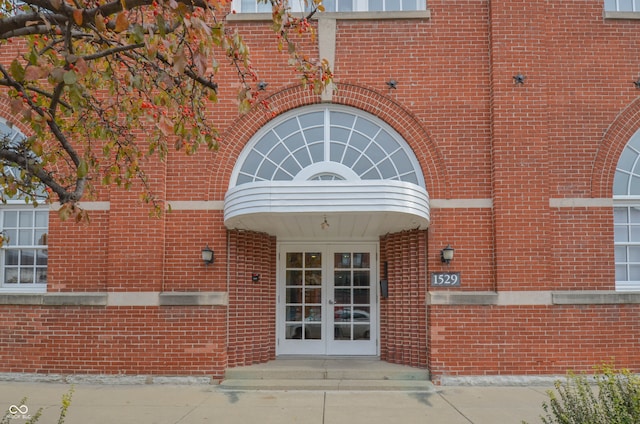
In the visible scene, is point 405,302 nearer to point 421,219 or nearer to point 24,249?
point 421,219

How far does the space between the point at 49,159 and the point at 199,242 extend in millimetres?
3769

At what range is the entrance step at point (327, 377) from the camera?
Result: 8.83 meters

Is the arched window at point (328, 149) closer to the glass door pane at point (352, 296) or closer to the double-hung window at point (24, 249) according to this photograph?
the glass door pane at point (352, 296)

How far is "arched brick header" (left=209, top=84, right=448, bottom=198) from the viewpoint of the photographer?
9.76 meters

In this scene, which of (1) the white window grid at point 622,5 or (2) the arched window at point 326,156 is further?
(1) the white window grid at point 622,5

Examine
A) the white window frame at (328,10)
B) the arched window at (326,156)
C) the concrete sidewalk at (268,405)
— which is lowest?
the concrete sidewalk at (268,405)

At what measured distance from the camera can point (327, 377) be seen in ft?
29.8

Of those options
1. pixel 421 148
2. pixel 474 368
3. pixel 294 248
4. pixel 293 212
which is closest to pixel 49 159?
pixel 293 212

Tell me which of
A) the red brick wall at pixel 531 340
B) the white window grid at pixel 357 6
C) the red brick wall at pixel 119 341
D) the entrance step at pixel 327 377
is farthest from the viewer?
the white window grid at pixel 357 6

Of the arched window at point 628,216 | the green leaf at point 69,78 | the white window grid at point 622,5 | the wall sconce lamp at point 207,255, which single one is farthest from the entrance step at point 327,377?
the white window grid at point 622,5

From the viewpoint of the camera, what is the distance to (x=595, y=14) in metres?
9.88

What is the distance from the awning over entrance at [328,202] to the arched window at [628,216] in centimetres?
369

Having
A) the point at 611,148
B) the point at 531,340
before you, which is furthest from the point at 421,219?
the point at 611,148

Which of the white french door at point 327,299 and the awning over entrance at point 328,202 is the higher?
the awning over entrance at point 328,202
